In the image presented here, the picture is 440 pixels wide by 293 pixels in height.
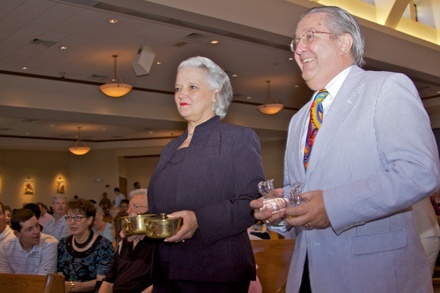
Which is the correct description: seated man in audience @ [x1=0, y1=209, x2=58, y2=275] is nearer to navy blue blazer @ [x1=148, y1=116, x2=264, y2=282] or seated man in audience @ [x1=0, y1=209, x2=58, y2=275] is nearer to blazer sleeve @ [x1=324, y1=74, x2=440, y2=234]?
navy blue blazer @ [x1=148, y1=116, x2=264, y2=282]

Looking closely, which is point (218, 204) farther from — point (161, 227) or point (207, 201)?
point (161, 227)

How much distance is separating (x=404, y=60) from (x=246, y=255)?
990 cm

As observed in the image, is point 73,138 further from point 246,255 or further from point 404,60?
point 246,255

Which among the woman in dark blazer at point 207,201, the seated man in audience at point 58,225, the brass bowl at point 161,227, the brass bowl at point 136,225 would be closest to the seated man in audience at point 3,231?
the seated man in audience at point 58,225

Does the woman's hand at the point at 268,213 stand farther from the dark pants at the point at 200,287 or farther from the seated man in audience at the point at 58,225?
the seated man in audience at the point at 58,225

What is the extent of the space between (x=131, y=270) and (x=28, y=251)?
1.49 meters

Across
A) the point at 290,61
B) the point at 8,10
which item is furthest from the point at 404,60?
the point at 8,10

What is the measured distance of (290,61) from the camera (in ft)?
37.0

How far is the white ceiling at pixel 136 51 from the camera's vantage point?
25.8ft

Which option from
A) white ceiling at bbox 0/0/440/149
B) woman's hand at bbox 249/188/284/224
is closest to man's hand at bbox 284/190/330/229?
woman's hand at bbox 249/188/284/224

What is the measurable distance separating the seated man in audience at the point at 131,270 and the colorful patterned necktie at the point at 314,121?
4.69 ft

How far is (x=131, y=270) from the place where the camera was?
3109 mm

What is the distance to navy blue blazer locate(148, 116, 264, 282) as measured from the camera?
194 cm

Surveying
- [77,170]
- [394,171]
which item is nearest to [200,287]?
[394,171]
